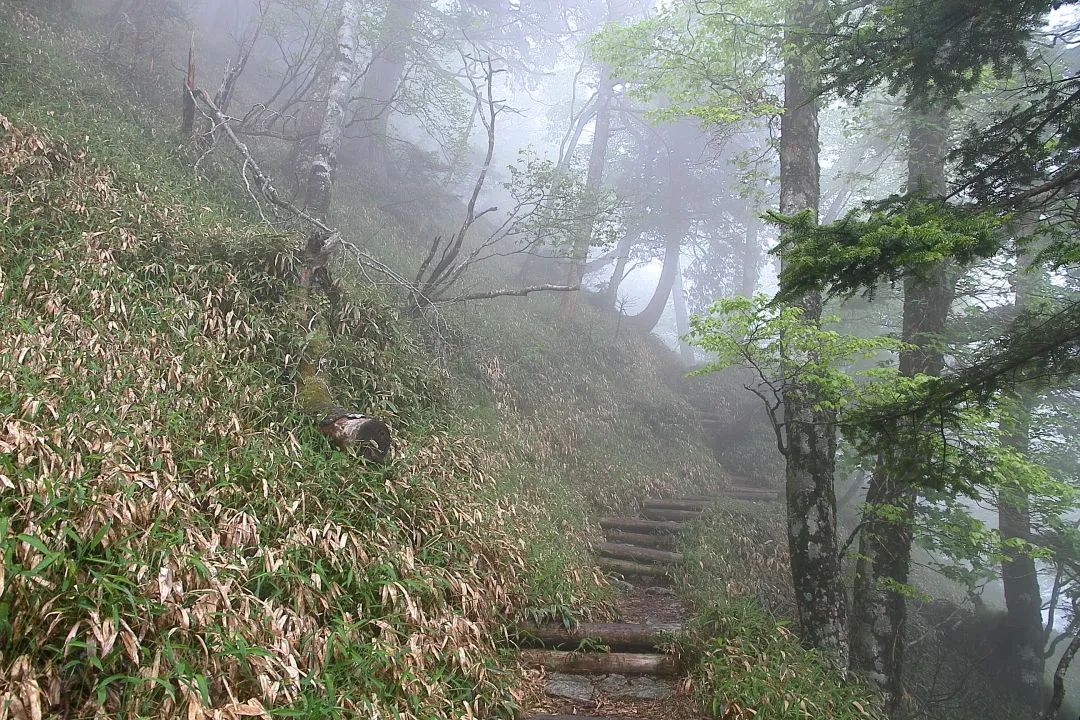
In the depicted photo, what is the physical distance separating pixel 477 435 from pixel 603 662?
3.53m

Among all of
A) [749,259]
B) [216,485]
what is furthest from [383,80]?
[216,485]

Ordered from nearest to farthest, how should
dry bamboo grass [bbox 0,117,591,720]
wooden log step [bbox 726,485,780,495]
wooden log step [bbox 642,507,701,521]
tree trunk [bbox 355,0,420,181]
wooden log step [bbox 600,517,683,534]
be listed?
dry bamboo grass [bbox 0,117,591,720] → wooden log step [bbox 600,517,683,534] → wooden log step [bbox 642,507,701,521] → wooden log step [bbox 726,485,780,495] → tree trunk [bbox 355,0,420,181]

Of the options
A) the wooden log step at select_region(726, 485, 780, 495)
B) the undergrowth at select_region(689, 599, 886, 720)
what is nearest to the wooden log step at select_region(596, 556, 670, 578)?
the undergrowth at select_region(689, 599, 886, 720)

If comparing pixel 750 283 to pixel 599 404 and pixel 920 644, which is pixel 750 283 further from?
pixel 920 644

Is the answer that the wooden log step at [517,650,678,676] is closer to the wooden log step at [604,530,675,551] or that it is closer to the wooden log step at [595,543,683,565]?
the wooden log step at [595,543,683,565]

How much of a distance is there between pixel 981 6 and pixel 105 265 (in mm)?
8128

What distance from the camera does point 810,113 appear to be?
24.6ft

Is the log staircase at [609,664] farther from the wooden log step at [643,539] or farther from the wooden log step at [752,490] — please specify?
the wooden log step at [752,490]

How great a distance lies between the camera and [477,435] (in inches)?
306

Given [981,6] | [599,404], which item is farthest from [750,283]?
[981,6]

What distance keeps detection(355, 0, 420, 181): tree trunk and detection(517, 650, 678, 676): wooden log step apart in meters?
14.8

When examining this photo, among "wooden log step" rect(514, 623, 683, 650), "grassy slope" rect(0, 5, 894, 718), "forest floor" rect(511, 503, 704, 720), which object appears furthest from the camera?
"wooden log step" rect(514, 623, 683, 650)

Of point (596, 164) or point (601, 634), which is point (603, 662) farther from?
point (596, 164)

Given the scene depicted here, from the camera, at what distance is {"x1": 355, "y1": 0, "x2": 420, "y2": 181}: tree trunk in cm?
1620
